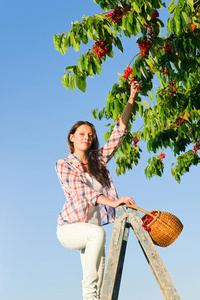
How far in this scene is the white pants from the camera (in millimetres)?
3443

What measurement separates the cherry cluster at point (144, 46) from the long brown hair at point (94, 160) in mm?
1041

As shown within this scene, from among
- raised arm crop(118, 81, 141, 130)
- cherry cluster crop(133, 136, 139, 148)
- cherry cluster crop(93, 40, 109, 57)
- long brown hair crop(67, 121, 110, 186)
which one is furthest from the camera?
cherry cluster crop(133, 136, 139, 148)

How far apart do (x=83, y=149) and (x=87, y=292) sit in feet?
4.11

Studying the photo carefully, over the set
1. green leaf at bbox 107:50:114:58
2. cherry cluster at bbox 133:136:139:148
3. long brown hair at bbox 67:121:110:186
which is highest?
cherry cluster at bbox 133:136:139:148

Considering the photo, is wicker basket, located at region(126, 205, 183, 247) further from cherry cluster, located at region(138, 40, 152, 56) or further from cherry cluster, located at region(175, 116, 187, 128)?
cherry cluster, located at region(175, 116, 187, 128)

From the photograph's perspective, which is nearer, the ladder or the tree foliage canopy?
the ladder

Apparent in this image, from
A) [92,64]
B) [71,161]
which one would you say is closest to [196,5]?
[92,64]

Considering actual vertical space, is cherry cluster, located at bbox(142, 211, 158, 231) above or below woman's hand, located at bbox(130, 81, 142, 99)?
below

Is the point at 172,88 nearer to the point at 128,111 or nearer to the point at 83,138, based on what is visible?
the point at 128,111

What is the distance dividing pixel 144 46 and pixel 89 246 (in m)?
2.18

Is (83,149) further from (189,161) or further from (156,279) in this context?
(189,161)

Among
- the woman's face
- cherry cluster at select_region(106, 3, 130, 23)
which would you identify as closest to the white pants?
the woman's face

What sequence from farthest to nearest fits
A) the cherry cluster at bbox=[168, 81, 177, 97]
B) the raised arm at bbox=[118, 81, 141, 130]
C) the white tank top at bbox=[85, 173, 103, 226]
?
1. the cherry cluster at bbox=[168, 81, 177, 97]
2. the raised arm at bbox=[118, 81, 141, 130]
3. the white tank top at bbox=[85, 173, 103, 226]

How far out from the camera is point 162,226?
3.48 metres
